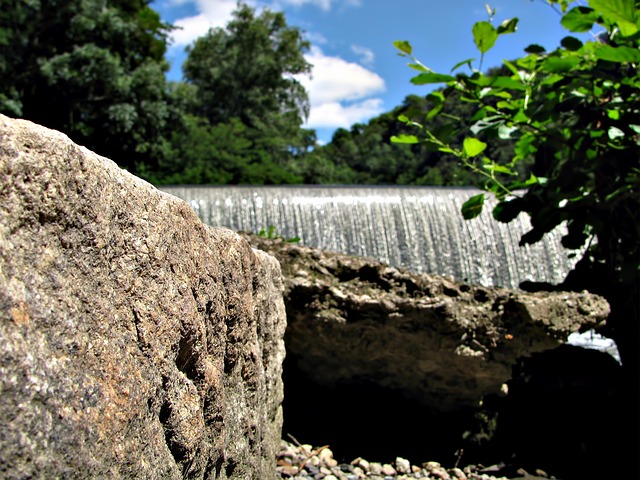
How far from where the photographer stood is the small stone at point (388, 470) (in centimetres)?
329

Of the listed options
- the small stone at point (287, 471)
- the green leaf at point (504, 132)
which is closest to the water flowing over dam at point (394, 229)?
the green leaf at point (504, 132)

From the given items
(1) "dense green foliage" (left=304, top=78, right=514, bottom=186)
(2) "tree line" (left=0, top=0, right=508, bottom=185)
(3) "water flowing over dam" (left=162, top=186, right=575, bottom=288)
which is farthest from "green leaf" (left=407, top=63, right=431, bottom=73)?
(1) "dense green foliage" (left=304, top=78, right=514, bottom=186)

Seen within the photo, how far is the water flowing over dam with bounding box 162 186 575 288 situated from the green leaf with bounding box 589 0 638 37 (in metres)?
7.43

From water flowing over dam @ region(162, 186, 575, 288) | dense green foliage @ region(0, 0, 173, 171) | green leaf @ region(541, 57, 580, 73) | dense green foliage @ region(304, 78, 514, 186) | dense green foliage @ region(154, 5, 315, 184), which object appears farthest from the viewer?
dense green foliage @ region(154, 5, 315, 184)

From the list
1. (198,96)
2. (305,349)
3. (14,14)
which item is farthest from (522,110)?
(198,96)

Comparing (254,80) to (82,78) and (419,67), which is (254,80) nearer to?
(82,78)

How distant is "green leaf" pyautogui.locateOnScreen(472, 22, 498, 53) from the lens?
2998mm

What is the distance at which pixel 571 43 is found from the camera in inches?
120

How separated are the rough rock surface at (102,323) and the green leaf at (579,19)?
2.05m

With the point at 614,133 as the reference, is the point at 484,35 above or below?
above

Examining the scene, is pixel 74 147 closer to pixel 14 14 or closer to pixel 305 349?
pixel 305 349

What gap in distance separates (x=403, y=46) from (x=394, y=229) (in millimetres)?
7277

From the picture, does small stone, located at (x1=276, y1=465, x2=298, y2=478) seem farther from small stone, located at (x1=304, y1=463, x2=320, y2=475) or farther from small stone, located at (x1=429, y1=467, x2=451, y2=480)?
small stone, located at (x1=429, y1=467, x2=451, y2=480)

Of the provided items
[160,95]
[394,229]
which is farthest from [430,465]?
[160,95]
